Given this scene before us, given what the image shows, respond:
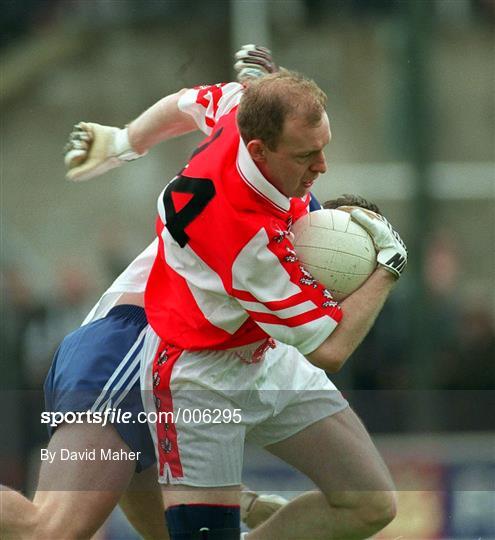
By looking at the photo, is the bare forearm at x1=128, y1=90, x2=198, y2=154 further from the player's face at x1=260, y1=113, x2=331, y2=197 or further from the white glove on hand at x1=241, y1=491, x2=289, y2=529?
the white glove on hand at x1=241, y1=491, x2=289, y2=529

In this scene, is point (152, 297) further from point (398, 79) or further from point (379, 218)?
point (398, 79)

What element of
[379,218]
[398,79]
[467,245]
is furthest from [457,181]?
[379,218]

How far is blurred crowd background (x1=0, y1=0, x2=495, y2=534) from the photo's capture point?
859 cm

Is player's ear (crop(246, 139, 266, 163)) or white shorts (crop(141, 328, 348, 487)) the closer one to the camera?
player's ear (crop(246, 139, 266, 163))

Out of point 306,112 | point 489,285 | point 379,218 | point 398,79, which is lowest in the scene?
point 489,285

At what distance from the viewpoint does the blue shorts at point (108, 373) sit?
4906 mm

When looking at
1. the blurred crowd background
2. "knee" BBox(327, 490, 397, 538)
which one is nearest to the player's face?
"knee" BBox(327, 490, 397, 538)

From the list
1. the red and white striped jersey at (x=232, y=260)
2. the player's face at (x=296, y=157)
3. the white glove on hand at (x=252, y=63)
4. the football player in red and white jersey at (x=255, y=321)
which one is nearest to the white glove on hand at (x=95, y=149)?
the football player in red and white jersey at (x=255, y=321)

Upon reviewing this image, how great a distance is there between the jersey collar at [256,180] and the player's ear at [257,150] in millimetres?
16

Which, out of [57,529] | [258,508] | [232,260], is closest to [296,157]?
[232,260]

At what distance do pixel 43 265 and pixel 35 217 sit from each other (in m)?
1.18

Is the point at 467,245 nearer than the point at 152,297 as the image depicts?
No

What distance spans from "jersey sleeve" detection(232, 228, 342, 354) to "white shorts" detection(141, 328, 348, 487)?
0.30 meters

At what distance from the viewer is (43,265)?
1055cm
